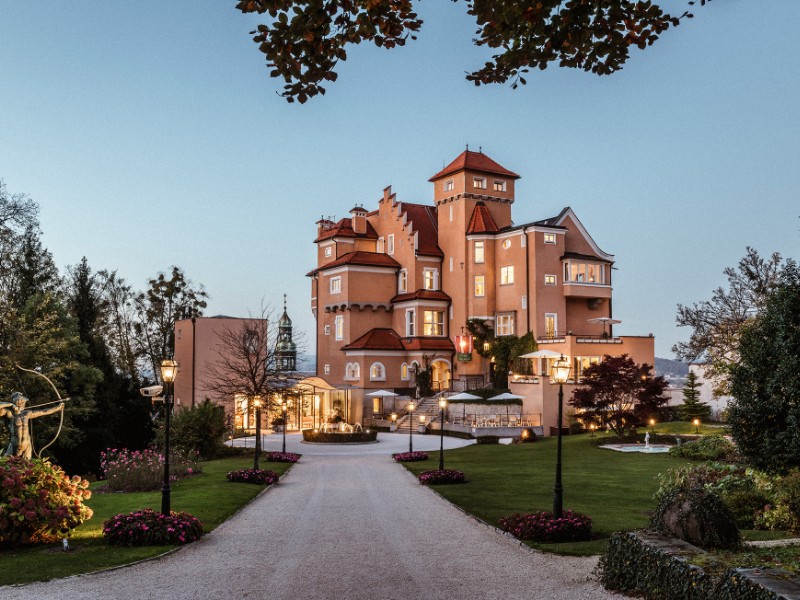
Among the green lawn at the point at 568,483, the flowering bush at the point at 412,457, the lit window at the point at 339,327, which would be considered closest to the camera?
the green lawn at the point at 568,483

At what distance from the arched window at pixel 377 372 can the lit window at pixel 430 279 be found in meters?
7.39

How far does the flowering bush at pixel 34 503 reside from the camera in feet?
43.0

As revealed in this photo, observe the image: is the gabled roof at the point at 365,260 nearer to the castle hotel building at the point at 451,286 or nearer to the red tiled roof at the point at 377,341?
the castle hotel building at the point at 451,286

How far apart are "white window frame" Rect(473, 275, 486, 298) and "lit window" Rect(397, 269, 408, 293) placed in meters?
6.47

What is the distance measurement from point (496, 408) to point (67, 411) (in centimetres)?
2534

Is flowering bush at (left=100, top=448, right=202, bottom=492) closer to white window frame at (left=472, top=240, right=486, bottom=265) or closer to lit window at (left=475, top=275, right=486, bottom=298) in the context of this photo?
lit window at (left=475, top=275, right=486, bottom=298)

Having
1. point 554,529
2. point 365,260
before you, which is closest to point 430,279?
point 365,260

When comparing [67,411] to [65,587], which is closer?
[65,587]

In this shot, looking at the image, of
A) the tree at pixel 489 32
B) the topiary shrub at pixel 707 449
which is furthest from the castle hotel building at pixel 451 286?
the tree at pixel 489 32

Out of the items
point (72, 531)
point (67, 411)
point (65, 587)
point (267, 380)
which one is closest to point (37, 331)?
point (67, 411)

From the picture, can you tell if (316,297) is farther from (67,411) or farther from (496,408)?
(67,411)

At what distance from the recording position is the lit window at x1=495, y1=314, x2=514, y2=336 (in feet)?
170

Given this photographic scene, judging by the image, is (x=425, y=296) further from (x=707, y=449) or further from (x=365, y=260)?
(x=707, y=449)

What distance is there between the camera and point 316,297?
2621 inches
